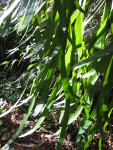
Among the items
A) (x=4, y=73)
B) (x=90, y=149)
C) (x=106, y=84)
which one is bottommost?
(x=90, y=149)

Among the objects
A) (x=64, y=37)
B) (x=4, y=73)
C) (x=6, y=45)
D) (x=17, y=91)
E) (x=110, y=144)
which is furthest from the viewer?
(x=6, y=45)

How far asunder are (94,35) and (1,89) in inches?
63.2

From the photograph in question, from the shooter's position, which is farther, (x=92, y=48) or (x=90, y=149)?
(x=90, y=149)

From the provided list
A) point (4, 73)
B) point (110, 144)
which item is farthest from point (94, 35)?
point (4, 73)

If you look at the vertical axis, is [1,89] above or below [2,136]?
above

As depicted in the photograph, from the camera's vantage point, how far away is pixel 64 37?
0.50 meters

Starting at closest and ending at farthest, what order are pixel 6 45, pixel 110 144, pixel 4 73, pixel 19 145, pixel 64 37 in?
pixel 64 37 < pixel 19 145 < pixel 110 144 < pixel 4 73 < pixel 6 45

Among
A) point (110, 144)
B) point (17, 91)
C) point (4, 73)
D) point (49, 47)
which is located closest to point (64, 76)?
point (49, 47)

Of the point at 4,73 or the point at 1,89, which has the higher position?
the point at 4,73

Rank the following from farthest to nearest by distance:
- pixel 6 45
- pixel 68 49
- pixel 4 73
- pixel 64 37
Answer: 1. pixel 6 45
2. pixel 4 73
3. pixel 68 49
4. pixel 64 37

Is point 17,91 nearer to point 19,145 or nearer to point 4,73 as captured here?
point 4,73

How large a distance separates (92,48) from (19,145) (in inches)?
41.7

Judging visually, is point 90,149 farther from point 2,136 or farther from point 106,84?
point 106,84

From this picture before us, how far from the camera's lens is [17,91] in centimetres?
195
